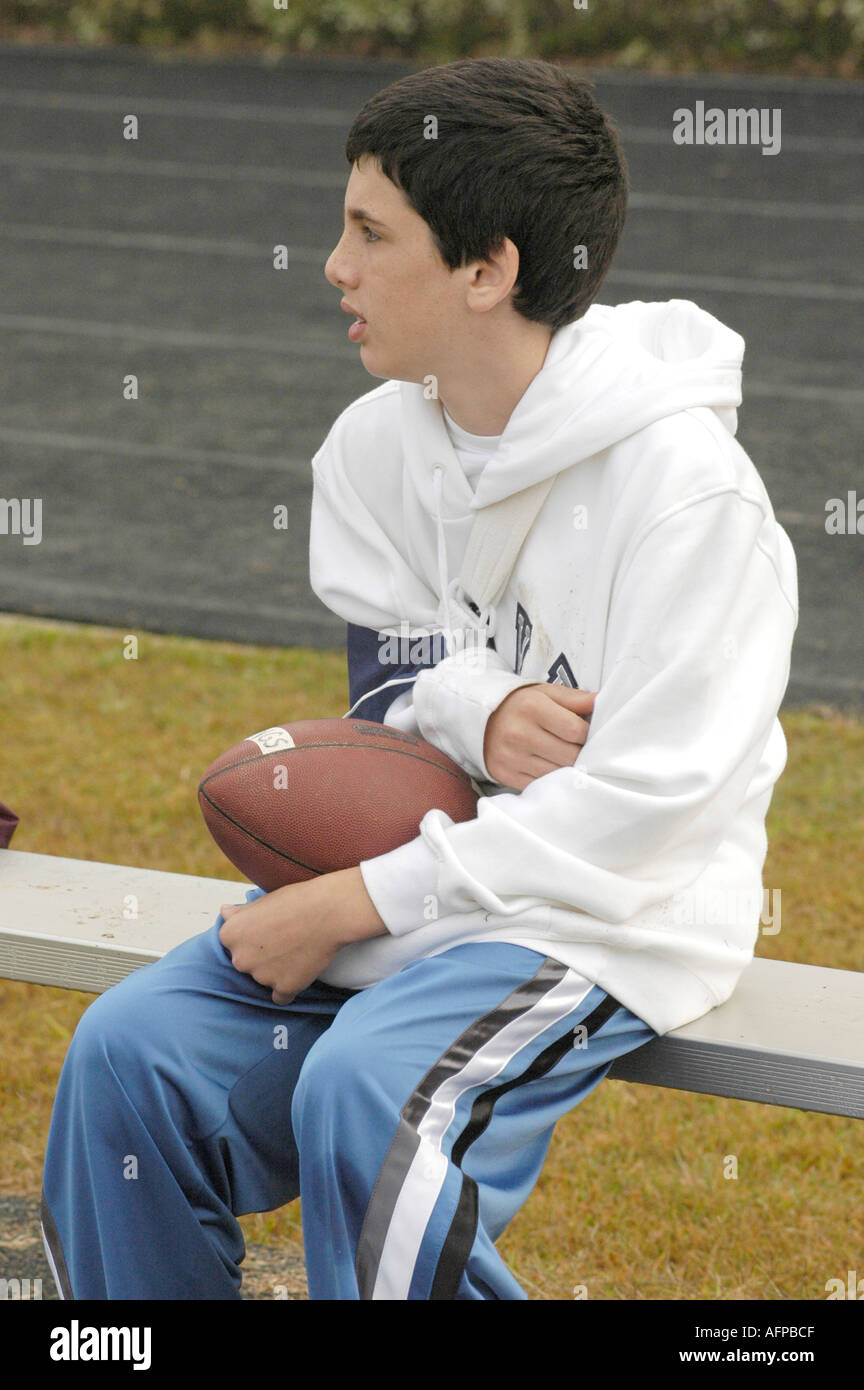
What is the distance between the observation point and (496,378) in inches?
87.5

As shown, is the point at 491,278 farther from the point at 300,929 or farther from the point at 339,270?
the point at 300,929

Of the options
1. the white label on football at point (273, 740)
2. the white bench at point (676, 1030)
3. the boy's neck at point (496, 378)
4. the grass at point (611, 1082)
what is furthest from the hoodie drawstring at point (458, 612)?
the grass at point (611, 1082)

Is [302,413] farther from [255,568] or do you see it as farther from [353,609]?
[353,609]

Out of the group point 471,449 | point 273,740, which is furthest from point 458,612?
point 273,740

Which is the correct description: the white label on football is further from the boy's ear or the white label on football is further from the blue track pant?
the boy's ear

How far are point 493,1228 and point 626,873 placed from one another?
0.43 metres

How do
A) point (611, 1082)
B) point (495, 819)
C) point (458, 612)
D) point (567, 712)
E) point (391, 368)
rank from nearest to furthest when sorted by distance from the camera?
point (495, 819)
point (567, 712)
point (391, 368)
point (458, 612)
point (611, 1082)

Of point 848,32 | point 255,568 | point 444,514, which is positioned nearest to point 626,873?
point 444,514

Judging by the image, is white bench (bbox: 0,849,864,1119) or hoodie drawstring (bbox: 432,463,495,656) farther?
hoodie drawstring (bbox: 432,463,495,656)

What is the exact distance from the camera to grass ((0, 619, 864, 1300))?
284 centimetres

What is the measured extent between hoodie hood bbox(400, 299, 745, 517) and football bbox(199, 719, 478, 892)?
0.36m

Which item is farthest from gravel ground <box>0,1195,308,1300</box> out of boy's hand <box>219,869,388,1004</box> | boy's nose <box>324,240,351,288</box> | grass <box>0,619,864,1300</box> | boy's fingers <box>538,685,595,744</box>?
boy's nose <box>324,240,351,288</box>

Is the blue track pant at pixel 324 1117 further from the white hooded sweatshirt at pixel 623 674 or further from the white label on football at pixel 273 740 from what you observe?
the white label on football at pixel 273 740

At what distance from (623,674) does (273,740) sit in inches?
18.5
